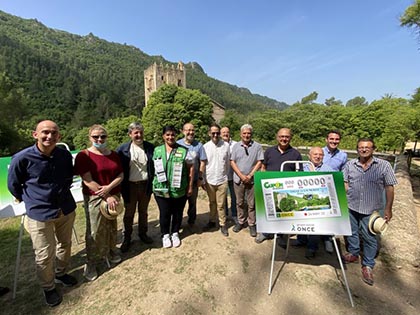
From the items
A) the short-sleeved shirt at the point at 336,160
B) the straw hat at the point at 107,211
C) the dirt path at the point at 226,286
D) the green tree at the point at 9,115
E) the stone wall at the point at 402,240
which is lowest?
the dirt path at the point at 226,286

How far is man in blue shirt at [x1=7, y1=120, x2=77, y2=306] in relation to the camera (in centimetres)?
216

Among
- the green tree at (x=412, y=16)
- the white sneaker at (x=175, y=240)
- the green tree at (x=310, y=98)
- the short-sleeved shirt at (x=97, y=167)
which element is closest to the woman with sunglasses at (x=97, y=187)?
the short-sleeved shirt at (x=97, y=167)

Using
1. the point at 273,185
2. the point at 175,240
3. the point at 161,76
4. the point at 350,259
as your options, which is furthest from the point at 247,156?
the point at 161,76

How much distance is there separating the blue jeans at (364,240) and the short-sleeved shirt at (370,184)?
139 millimetres

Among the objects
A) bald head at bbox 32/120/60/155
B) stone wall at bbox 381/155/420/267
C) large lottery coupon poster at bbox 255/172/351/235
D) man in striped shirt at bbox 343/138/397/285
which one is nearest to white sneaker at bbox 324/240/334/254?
man in striped shirt at bbox 343/138/397/285

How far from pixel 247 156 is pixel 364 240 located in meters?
2.00

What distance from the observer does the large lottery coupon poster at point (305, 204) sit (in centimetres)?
243

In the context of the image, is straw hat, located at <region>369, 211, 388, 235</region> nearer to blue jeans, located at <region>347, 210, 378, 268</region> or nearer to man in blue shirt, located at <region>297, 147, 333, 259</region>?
blue jeans, located at <region>347, 210, 378, 268</region>

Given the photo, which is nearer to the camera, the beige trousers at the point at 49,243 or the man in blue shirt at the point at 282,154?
the beige trousers at the point at 49,243

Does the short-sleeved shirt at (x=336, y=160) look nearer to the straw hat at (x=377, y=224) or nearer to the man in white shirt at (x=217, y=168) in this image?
the straw hat at (x=377, y=224)

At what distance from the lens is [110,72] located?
278ft

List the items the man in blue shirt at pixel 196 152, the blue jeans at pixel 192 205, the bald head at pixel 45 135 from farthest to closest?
the blue jeans at pixel 192 205, the man in blue shirt at pixel 196 152, the bald head at pixel 45 135

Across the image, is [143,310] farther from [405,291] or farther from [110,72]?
[110,72]

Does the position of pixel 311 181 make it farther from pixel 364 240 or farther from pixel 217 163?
pixel 217 163
